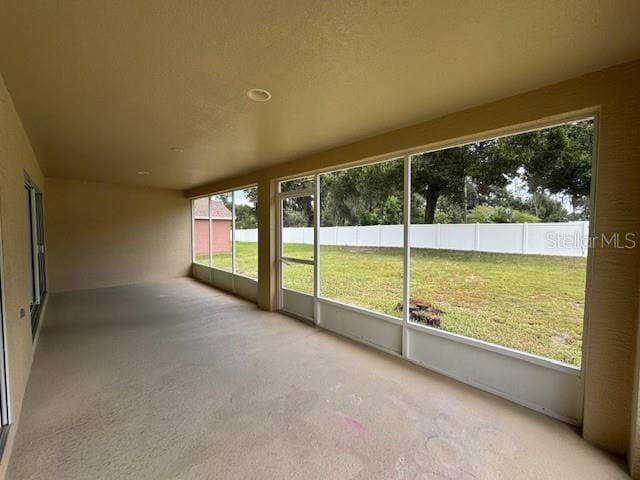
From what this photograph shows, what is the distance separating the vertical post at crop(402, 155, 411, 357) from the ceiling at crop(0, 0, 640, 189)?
0.59 m

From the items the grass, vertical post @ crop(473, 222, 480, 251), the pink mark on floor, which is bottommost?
the pink mark on floor

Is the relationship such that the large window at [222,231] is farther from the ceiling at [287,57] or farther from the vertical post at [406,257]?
the vertical post at [406,257]

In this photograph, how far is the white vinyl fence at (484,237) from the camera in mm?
2158

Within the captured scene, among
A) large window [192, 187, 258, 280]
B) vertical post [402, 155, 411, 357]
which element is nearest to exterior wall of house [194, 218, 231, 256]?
large window [192, 187, 258, 280]

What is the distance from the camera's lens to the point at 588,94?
187 cm

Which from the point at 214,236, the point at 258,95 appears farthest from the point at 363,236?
the point at 214,236

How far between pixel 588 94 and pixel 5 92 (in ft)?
13.0

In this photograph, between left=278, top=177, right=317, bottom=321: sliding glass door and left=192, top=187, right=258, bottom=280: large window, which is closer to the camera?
left=278, top=177, right=317, bottom=321: sliding glass door

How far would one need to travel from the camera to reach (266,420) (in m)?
2.09

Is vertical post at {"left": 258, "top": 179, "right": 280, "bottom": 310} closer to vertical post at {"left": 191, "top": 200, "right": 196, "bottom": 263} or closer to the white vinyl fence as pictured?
the white vinyl fence

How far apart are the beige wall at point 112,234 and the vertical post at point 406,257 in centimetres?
645

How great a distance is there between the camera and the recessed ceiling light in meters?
2.06

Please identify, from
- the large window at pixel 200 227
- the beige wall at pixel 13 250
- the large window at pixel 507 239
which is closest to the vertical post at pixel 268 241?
the large window at pixel 507 239

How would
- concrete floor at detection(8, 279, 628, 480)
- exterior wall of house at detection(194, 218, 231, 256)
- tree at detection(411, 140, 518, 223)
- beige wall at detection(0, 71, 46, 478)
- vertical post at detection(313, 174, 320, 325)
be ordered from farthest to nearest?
exterior wall of house at detection(194, 218, 231, 256) → vertical post at detection(313, 174, 320, 325) → tree at detection(411, 140, 518, 223) → beige wall at detection(0, 71, 46, 478) → concrete floor at detection(8, 279, 628, 480)
